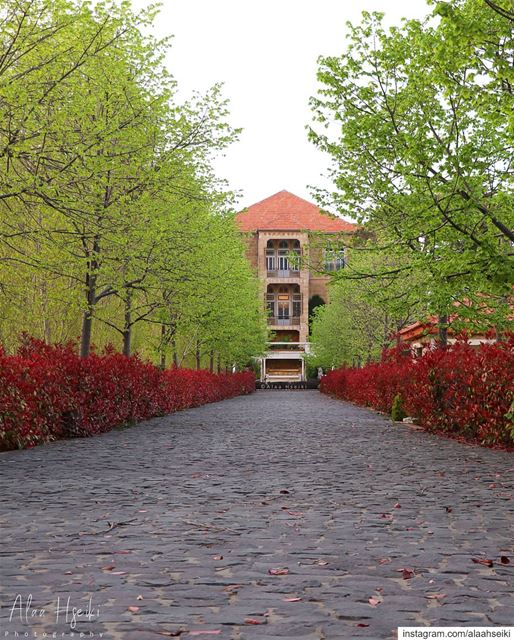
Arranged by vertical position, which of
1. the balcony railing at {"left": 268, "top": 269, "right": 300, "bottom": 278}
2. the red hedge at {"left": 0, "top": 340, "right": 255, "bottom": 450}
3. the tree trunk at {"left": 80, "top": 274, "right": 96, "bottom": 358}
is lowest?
the red hedge at {"left": 0, "top": 340, "right": 255, "bottom": 450}

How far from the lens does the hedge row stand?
12492mm

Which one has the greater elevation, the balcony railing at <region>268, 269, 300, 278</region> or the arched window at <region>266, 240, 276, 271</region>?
the arched window at <region>266, 240, 276, 271</region>

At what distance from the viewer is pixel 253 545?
5.20 meters

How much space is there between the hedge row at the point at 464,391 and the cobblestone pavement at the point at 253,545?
1931 millimetres

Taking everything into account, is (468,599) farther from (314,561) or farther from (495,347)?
(495,347)

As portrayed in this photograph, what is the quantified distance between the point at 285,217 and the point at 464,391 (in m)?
71.5

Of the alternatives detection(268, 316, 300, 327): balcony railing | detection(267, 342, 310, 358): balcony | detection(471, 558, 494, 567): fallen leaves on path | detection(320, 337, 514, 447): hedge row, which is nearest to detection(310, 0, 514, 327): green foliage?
detection(320, 337, 514, 447): hedge row

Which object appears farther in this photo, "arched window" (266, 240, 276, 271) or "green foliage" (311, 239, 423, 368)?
"arched window" (266, 240, 276, 271)

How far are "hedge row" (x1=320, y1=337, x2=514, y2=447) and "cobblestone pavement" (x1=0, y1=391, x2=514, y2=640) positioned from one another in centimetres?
193

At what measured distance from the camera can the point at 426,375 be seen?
16422mm

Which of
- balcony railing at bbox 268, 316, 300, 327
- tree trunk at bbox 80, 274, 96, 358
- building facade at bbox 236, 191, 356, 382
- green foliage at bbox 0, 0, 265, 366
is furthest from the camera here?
balcony railing at bbox 268, 316, 300, 327

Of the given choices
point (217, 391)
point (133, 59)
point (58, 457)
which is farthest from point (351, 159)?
point (217, 391)

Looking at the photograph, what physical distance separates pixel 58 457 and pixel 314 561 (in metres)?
7.02

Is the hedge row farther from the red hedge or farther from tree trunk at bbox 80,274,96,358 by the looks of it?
tree trunk at bbox 80,274,96,358
